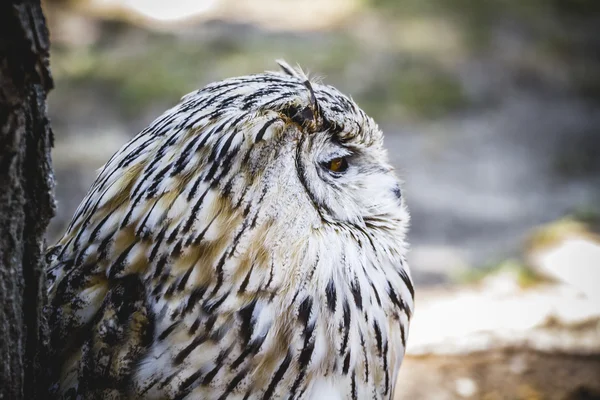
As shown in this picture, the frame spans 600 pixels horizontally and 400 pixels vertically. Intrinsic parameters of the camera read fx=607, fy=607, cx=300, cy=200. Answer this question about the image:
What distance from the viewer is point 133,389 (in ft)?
4.46

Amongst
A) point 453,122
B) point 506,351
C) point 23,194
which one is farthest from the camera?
point 453,122

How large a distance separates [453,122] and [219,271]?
587 centimetres

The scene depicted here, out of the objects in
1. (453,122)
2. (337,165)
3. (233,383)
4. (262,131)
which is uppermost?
(453,122)

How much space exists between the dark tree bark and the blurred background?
54.6 inches

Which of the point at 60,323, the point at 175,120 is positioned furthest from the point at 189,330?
the point at 175,120

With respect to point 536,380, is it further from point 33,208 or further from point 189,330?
point 33,208

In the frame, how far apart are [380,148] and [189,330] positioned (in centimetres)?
87

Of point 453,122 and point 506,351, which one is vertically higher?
point 453,122

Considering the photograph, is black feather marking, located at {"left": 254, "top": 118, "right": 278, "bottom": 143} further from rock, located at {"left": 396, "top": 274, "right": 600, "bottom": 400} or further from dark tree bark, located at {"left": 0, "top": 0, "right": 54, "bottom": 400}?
rock, located at {"left": 396, "top": 274, "right": 600, "bottom": 400}

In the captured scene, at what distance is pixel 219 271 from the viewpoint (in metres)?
1.38

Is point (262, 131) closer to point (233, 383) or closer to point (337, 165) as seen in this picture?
point (337, 165)

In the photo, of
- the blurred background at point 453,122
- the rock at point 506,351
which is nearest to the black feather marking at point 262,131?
the blurred background at point 453,122

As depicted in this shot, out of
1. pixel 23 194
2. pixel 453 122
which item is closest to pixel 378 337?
pixel 23 194

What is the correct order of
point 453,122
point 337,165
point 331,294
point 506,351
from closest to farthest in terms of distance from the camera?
point 331,294
point 337,165
point 506,351
point 453,122
